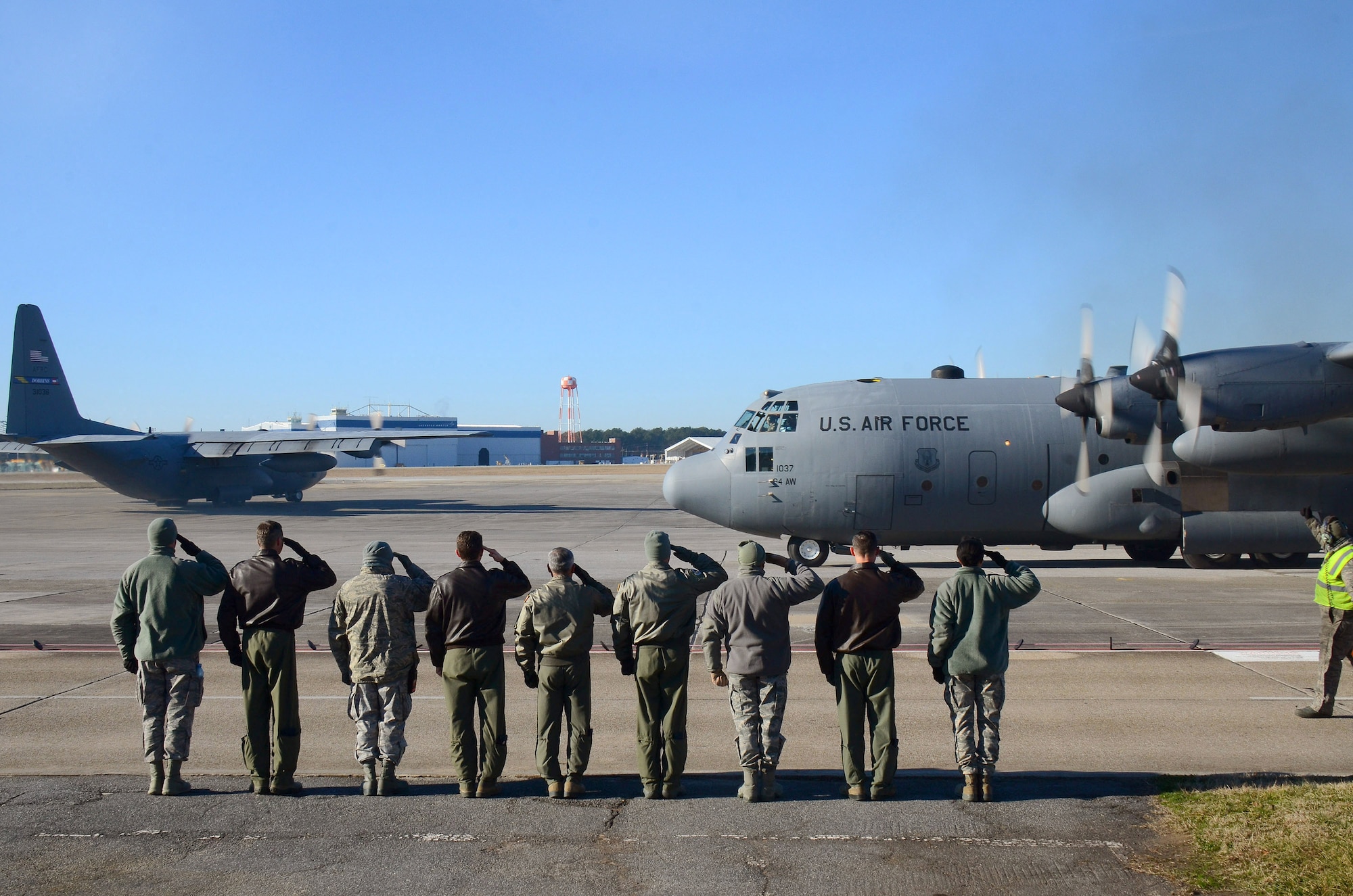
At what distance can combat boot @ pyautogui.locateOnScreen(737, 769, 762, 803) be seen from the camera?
718 centimetres

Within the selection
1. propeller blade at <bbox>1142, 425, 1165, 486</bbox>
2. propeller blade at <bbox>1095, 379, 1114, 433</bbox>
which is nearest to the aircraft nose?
propeller blade at <bbox>1095, 379, 1114, 433</bbox>

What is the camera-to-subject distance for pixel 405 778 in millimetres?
7887

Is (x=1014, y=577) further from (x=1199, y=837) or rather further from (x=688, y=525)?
(x=688, y=525)

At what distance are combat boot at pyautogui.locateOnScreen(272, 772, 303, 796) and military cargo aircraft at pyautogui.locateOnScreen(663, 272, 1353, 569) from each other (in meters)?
14.5

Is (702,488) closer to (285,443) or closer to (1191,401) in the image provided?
(1191,401)

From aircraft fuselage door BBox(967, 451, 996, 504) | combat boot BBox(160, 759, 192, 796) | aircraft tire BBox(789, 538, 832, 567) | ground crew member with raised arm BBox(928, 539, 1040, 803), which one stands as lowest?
combat boot BBox(160, 759, 192, 796)

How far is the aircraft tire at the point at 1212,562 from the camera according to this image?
21.5m

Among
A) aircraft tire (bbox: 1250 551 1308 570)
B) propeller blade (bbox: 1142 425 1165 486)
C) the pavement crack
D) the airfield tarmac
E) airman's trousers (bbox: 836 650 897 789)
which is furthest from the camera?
aircraft tire (bbox: 1250 551 1308 570)

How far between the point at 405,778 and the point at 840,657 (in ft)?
12.0

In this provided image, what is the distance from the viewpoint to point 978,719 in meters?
7.21

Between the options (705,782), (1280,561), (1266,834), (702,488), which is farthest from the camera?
(1280,561)

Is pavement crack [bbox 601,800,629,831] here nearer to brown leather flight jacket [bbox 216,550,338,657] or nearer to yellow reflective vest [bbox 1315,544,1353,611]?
brown leather flight jacket [bbox 216,550,338,657]

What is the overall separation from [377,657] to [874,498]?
15033 millimetres

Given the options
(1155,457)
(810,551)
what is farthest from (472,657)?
(1155,457)
